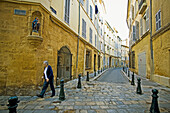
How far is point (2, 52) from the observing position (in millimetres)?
4461

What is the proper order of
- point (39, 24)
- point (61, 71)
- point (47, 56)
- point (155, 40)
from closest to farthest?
point (39, 24) → point (47, 56) → point (61, 71) → point (155, 40)

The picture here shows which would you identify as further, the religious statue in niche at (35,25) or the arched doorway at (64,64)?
the arched doorway at (64,64)

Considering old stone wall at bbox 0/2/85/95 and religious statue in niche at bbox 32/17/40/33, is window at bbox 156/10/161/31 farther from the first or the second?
religious statue in niche at bbox 32/17/40/33

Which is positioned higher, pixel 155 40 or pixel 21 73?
pixel 155 40

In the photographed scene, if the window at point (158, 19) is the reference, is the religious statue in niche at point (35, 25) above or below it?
below

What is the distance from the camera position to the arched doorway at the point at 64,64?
693 centimetres

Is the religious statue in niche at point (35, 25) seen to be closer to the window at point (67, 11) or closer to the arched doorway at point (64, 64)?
the arched doorway at point (64, 64)

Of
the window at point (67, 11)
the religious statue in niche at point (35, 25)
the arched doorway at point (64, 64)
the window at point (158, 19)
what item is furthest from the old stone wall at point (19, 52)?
the window at point (158, 19)

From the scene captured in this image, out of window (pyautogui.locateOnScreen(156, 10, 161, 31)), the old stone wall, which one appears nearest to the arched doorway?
the old stone wall

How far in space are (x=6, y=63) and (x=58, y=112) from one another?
3.29m

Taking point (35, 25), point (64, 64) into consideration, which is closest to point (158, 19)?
point (64, 64)

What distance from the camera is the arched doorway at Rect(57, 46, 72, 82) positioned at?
693cm

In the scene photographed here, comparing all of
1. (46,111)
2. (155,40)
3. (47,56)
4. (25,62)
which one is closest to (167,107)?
(46,111)

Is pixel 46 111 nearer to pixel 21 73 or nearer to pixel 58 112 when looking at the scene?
pixel 58 112
